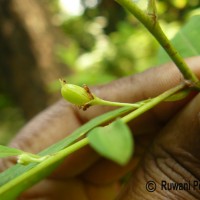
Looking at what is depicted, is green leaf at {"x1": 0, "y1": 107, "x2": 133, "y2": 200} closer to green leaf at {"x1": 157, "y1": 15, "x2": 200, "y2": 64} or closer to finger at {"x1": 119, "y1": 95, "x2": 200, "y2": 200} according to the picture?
finger at {"x1": 119, "y1": 95, "x2": 200, "y2": 200}

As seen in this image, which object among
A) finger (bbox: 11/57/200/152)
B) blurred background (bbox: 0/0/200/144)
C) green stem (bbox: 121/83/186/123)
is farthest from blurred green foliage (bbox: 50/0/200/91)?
green stem (bbox: 121/83/186/123)

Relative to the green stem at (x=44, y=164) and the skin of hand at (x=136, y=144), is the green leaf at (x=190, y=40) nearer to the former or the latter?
the skin of hand at (x=136, y=144)

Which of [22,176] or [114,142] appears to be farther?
[22,176]

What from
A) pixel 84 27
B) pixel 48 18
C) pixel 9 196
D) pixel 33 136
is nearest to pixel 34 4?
pixel 48 18

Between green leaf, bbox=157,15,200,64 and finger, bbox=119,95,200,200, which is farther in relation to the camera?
green leaf, bbox=157,15,200,64

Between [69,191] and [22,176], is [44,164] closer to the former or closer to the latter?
[22,176]

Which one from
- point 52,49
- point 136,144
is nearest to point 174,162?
point 136,144

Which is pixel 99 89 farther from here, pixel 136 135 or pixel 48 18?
pixel 48 18

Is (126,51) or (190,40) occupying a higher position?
(126,51)
